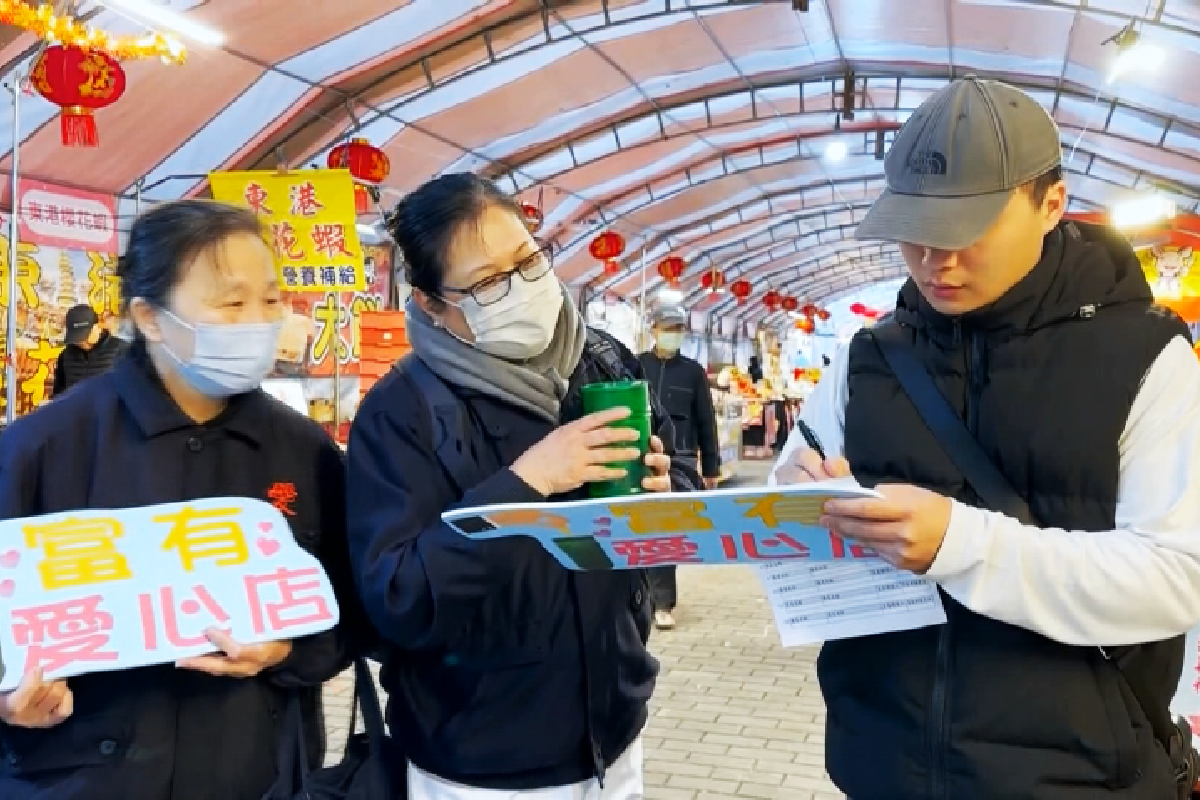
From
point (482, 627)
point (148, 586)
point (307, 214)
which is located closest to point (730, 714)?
point (482, 627)

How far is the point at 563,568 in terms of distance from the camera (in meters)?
1.65

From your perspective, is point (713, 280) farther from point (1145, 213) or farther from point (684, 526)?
point (684, 526)

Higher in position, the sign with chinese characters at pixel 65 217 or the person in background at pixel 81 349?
the sign with chinese characters at pixel 65 217

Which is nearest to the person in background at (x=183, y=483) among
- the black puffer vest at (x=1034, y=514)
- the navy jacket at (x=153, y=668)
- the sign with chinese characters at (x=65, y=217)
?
the navy jacket at (x=153, y=668)

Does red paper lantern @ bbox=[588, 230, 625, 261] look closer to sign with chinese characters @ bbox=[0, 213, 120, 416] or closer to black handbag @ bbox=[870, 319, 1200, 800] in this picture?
sign with chinese characters @ bbox=[0, 213, 120, 416]

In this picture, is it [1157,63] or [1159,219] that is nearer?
[1157,63]

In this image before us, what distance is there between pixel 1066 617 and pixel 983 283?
0.42 meters

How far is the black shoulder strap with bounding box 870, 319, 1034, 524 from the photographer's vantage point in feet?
4.33

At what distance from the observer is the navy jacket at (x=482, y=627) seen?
1524mm

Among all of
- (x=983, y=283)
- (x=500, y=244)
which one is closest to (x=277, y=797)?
A: (x=500, y=244)

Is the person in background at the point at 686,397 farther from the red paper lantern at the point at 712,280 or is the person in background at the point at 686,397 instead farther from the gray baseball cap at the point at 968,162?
the red paper lantern at the point at 712,280

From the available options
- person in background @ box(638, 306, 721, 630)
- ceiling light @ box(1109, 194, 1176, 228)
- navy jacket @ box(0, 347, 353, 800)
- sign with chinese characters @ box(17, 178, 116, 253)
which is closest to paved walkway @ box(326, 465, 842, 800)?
person in background @ box(638, 306, 721, 630)

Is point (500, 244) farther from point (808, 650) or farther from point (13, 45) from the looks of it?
point (13, 45)

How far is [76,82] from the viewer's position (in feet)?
19.0
